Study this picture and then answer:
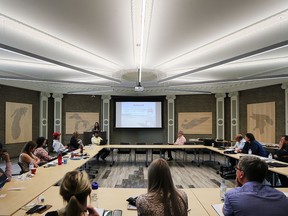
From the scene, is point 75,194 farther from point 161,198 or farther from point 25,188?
point 25,188

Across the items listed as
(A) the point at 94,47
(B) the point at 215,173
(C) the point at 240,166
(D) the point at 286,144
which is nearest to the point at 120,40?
(A) the point at 94,47

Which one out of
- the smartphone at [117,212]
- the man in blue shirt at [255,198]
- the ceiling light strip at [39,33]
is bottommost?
the smartphone at [117,212]

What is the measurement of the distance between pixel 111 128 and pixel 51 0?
8711mm

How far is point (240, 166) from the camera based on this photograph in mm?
1813

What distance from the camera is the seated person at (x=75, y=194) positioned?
1.30 m

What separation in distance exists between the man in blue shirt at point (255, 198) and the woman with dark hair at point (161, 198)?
36 cm

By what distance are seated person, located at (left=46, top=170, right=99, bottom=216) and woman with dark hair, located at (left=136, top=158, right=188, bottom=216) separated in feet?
1.24

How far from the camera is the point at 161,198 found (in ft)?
4.83

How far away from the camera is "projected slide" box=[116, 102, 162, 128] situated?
10789 millimetres

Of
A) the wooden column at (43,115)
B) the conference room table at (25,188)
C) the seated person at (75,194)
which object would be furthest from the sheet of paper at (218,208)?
the wooden column at (43,115)

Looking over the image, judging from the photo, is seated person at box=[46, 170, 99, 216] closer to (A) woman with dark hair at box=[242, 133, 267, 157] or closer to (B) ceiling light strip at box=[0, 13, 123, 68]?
(B) ceiling light strip at box=[0, 13, 123, 68]

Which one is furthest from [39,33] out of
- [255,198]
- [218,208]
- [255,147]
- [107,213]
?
[255,147]

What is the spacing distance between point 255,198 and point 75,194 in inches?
50.3

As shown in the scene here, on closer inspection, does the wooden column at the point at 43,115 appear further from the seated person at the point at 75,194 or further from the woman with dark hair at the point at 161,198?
the woman with dark hair at the point at 161,198
